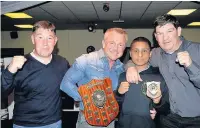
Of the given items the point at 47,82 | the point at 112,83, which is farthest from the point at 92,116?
the point at 47,82

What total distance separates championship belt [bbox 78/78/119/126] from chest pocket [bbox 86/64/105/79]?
3.4 inches

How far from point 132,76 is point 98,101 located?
1.41 feet

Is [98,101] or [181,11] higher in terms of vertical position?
[181,11]

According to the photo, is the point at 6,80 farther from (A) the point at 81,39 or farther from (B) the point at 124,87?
(A) the point at 81,39

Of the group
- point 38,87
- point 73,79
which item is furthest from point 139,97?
point 38,87

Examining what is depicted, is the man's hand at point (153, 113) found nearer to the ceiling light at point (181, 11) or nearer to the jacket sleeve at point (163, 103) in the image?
the jacket sleeve at point (163, 103)

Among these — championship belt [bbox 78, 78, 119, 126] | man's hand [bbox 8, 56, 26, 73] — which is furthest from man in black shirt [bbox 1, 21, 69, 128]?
championship belt [bbox 78, 78, 119, 126]

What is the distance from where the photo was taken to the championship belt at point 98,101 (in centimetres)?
235

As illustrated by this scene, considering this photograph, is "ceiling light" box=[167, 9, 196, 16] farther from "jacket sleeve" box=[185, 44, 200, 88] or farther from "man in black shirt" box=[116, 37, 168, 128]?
"jacket sleeve" box=[185, 44, 200, 88]

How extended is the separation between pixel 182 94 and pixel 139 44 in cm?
68

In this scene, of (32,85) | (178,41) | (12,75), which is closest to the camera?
(12,75)

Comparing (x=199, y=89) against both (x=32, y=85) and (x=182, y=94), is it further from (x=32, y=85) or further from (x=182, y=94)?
(x=32, y=85)

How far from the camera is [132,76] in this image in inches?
92.2

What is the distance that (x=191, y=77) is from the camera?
219 centimetres
